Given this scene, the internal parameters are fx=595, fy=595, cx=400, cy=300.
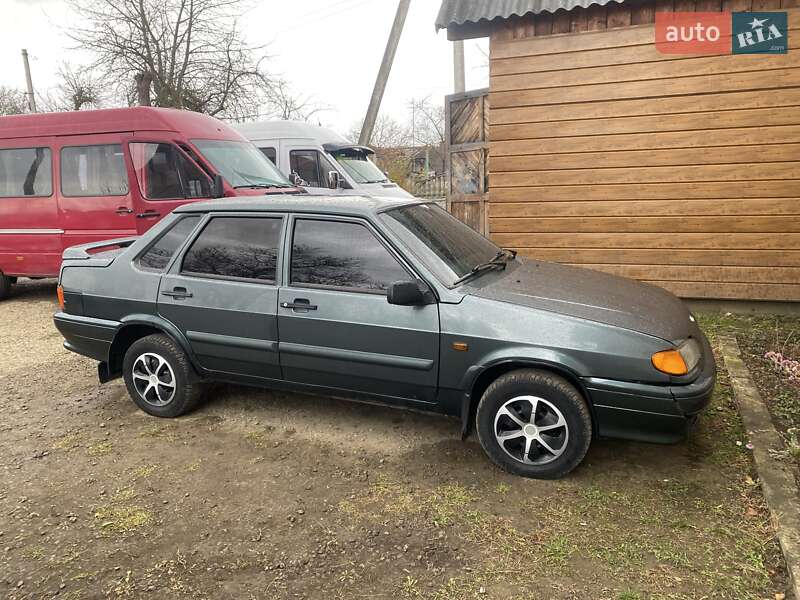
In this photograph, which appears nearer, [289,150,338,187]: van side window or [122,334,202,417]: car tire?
[122,334,202,417]: car tire

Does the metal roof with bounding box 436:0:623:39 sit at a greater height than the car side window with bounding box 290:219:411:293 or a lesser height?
greater

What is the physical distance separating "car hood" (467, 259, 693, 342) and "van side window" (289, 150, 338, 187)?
7.70 m

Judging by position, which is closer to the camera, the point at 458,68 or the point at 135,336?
the point at 135,336

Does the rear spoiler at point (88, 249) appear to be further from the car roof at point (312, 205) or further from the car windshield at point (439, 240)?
the car windshield at point (439, 240)

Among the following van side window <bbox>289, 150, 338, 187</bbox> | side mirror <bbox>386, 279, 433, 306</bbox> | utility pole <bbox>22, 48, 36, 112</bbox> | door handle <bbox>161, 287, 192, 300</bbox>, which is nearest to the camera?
side mirror <bbox>386, 279, 433, 306</bbox>

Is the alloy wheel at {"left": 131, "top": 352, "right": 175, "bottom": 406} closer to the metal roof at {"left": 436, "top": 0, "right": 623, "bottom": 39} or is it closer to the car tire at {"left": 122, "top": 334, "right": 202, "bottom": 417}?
the car tire at {"left": 122, "top": 334, "right": 202, "bottom": 417}

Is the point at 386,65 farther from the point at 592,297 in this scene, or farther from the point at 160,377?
the point at 592,297

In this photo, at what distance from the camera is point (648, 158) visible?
680cm

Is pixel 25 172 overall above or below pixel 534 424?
Answer: above

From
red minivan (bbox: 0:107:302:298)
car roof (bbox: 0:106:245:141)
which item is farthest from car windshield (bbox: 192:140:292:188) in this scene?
car roof (bbox: 0:106:245:141)

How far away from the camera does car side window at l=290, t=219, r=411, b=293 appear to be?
11.9 feet

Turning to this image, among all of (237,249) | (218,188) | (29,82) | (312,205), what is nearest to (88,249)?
(237,249)

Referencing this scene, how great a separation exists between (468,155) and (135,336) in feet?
20.6

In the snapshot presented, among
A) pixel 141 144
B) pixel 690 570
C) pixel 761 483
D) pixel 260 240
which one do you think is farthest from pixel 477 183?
pixel 690 570
